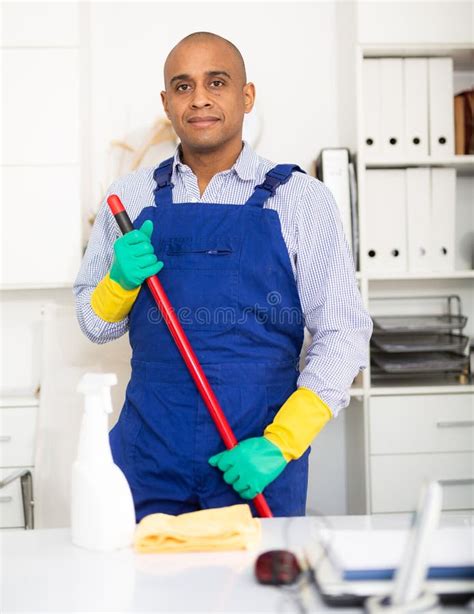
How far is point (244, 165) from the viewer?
170 cm

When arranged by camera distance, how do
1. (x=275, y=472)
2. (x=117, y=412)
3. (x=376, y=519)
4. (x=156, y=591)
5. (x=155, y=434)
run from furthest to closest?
(x=117, y=412), (x=155, y=434), (x=275, y=472), (x=376, y=519), (x=156, y=591)

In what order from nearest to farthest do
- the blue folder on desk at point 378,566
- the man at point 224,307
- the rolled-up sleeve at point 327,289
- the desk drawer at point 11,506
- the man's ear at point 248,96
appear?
1. the blue folder on desk at point 378,566
2. the man at point 224,307
3. the rolled-up sleeve at point 327,289
4. the man's ear at point 248,96
5. the desk drawer at point 11,506

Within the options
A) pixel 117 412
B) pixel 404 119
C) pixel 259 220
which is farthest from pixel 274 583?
pixel 404 119

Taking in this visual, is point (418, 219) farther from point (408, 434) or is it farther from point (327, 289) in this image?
point (327, 289)

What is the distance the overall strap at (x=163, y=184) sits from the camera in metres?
1.67

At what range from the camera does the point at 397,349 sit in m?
2.38

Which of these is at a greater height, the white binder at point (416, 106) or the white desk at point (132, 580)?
the white binder at point (416, 106)

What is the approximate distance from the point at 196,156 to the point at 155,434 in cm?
69

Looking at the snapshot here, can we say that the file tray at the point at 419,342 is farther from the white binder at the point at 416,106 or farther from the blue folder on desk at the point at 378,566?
the blue folder on desk at the point at 378,566

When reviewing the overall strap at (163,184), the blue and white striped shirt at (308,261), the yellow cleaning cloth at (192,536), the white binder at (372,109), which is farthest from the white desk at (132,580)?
the white binder at (372,109)

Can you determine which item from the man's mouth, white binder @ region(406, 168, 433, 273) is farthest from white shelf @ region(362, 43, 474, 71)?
the man's mouth

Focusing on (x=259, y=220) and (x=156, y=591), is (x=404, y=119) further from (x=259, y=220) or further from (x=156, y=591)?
(x=156, y=591)

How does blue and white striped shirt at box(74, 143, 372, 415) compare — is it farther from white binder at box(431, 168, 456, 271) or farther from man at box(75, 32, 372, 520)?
white binder at box(431, 168, 456, 271)

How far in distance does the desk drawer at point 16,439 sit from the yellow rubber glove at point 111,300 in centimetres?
87
